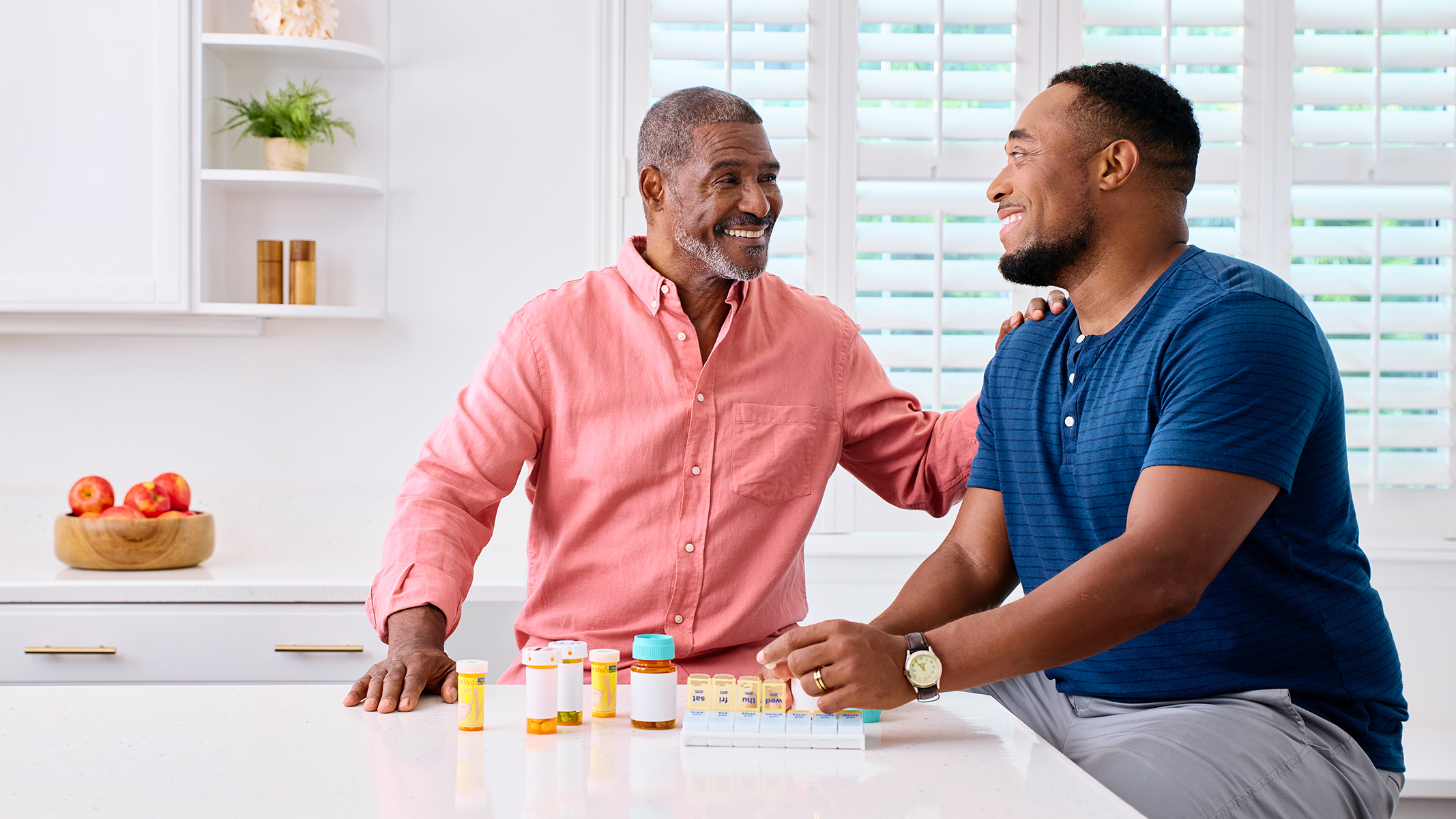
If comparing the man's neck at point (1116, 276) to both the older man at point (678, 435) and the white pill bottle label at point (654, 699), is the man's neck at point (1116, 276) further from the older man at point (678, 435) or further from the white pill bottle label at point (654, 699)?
the white pill bottle label at point (654, 699)

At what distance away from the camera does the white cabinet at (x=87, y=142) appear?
7.95 ft

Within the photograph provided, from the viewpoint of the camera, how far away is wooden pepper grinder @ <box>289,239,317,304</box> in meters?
→ 2.57

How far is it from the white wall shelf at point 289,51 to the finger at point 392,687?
1713mm

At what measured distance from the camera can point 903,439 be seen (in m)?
1.89

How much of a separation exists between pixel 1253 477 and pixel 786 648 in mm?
554

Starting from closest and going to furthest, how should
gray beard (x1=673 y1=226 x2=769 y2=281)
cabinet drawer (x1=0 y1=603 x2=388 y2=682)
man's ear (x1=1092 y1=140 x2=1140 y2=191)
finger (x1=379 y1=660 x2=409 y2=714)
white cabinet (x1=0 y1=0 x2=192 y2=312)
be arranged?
1. finger (x1=379 y1=660 x2=409 y2=714)
2. man's ear (x1=1092 y1=140 x2=1140 y2=191)
3. gray beard (x1=673 y1=226 x2=769 y2=281)
4. cabinet drawer (x1=0 y1=603 x2=388 y2=682)
5. white cabinet (x1=0 y1=0 x2=192 y2=312)

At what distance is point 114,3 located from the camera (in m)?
2.42

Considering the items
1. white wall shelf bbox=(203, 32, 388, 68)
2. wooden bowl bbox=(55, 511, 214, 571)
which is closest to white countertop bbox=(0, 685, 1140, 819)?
wooden bowl bbox=(55, 511, 214, 571)

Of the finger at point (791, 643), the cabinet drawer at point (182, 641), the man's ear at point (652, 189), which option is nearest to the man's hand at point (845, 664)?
the finger at point (791, 643)

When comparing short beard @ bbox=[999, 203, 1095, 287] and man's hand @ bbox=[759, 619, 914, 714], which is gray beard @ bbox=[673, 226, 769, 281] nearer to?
short beard @ bbox=[999, 203, 1095, 287]

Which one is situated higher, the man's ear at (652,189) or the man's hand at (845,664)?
the man's ear at (652,189)

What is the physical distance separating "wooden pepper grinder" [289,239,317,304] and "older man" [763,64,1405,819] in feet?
5.28

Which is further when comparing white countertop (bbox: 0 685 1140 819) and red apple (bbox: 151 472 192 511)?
red apple (bbox: 151 472 192 511)

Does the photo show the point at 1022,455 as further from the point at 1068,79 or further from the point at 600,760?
the point at 600,760
